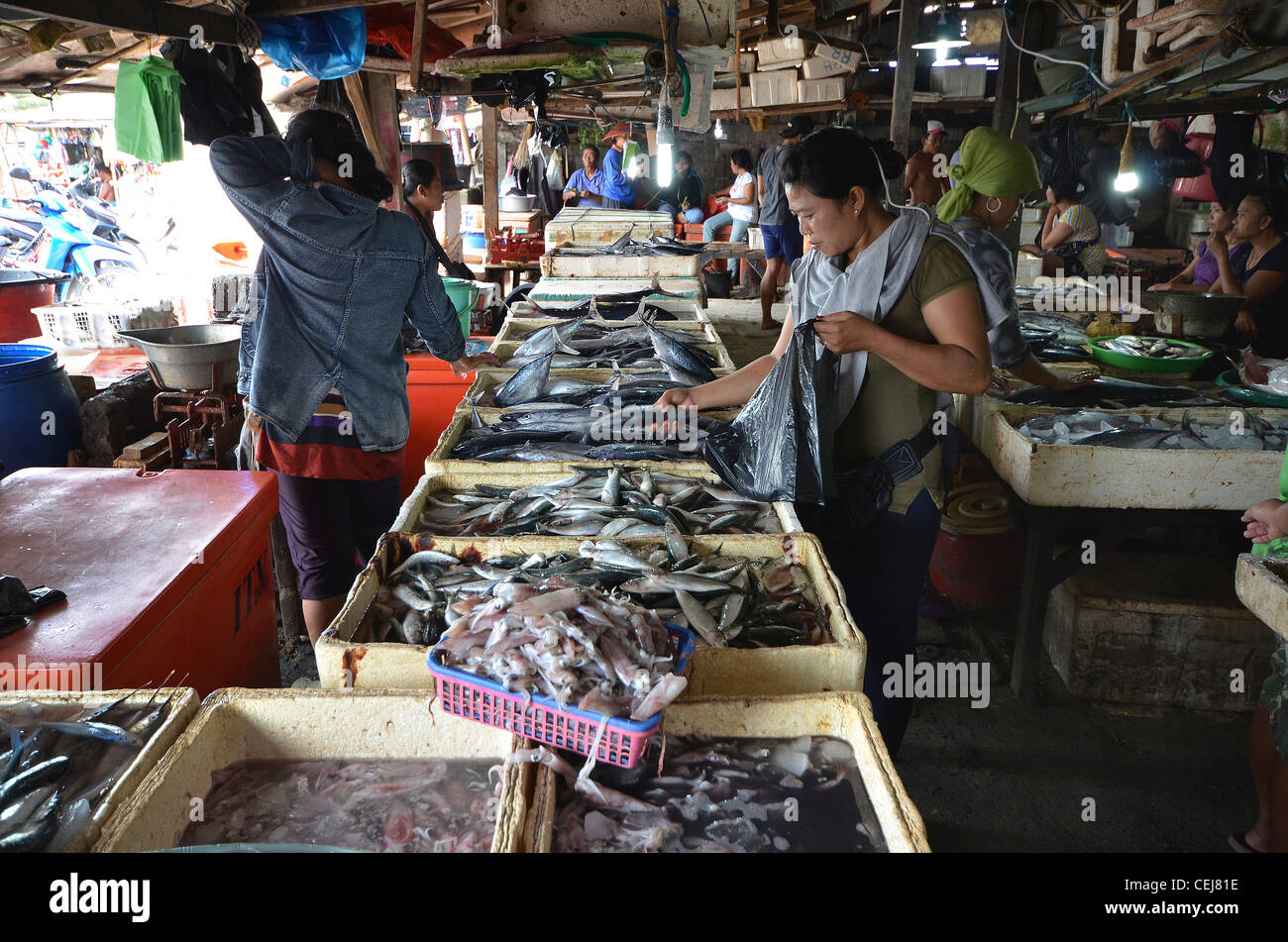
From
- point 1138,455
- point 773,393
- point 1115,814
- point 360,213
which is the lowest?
point 1115,814

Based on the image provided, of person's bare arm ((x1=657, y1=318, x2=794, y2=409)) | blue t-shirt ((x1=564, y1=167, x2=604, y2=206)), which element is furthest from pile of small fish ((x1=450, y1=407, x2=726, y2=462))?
blue t-shirt ((x1=564, y1=167, x2=604, y2=206))

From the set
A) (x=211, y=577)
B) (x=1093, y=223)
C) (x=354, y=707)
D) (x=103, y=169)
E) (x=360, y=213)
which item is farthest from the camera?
(x=103, y=169)

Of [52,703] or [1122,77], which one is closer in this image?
[52,703]

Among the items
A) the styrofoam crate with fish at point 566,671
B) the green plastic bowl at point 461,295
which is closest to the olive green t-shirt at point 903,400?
the styrofoam crate with fish at point 566,671

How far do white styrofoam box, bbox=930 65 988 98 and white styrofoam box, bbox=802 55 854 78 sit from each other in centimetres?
425

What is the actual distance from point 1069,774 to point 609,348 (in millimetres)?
3240

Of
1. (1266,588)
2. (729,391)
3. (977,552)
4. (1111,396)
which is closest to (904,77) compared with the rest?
(1111,396)

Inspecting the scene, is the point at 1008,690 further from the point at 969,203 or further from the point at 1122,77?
the point at 1122,77

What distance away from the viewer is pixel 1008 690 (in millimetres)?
4316

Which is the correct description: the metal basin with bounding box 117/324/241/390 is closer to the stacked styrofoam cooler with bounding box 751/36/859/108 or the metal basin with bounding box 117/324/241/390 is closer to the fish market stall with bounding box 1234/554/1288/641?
the fish market stall with bounding box 1234/554/1288/641

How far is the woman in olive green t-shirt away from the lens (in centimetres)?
252

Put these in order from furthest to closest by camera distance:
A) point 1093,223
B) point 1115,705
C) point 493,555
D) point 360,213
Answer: point 1093,223
point 1115,705
point 360,213
point 493,555

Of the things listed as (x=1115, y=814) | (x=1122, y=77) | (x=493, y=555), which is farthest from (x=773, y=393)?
(x=1122, y=77)

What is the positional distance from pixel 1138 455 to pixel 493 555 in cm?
282
